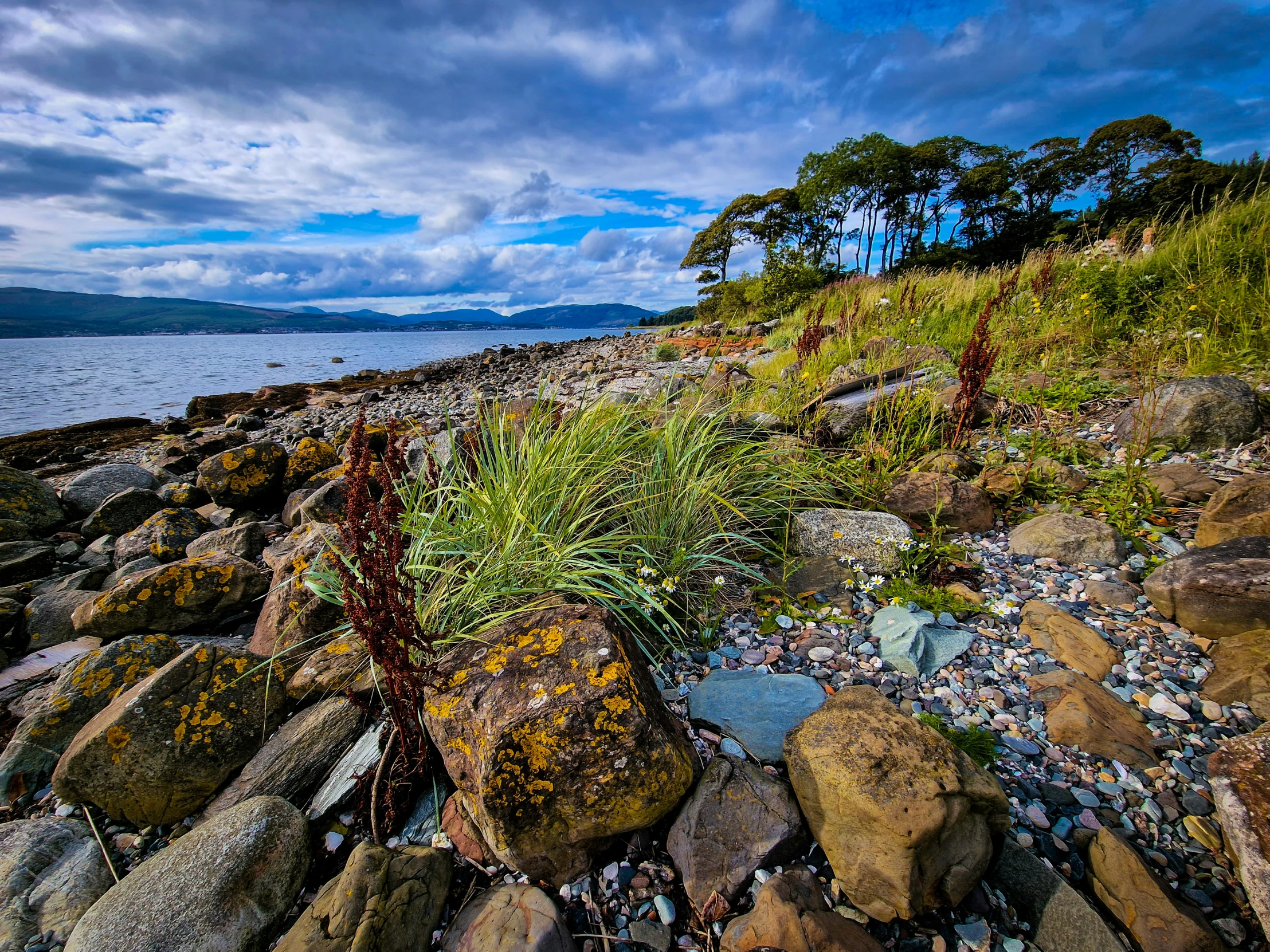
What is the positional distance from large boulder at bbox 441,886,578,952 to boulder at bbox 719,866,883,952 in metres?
0.47

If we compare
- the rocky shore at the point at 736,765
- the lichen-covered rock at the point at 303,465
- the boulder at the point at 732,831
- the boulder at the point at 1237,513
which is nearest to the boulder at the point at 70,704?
the rocky shore at the point at 736,765

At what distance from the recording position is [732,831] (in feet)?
5.21

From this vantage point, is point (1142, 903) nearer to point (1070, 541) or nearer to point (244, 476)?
point (1070, 541)

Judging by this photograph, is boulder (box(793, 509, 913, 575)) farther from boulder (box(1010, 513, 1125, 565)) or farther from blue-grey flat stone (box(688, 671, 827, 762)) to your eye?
blue-grey flat stone (box(688, 671, 827, 762))

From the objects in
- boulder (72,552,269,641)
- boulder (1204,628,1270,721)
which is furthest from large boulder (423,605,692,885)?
boulder (72,552,269,641)

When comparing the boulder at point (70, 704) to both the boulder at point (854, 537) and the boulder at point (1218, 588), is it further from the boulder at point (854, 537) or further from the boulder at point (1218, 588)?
the boulder at point (1218, 588)

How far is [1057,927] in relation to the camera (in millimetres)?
1316

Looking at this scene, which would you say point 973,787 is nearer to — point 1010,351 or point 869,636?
point 869,636

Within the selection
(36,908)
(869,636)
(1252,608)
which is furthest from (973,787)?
(36,908)

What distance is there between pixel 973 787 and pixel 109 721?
10.1ft

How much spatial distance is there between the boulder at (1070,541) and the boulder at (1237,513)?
0.34m

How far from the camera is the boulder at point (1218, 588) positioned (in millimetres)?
1979

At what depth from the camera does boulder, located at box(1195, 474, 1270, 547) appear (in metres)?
2.36

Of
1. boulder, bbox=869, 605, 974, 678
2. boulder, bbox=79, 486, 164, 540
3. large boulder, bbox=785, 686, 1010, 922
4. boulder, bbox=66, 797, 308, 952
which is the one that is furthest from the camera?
boulder, bbox=79, 486, 164, 540
